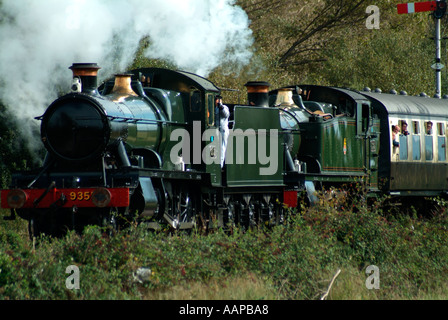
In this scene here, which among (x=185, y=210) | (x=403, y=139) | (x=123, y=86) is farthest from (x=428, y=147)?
(x=123, y=86)

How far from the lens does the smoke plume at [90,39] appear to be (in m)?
13.3

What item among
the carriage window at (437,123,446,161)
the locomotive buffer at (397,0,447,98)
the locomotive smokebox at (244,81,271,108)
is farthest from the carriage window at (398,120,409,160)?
the locomotive buffer at (397,0,447,98)

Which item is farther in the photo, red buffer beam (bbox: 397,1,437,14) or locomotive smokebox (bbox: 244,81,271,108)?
red buffer beam (bbox: 397,1,437,14)

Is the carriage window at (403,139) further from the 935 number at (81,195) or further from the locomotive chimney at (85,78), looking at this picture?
the 935 number at (81,195)

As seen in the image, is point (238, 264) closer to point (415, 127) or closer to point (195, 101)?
point (195, 101)

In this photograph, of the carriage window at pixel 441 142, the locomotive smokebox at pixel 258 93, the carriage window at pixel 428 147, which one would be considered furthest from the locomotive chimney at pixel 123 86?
the carriage window at pixel 441 142

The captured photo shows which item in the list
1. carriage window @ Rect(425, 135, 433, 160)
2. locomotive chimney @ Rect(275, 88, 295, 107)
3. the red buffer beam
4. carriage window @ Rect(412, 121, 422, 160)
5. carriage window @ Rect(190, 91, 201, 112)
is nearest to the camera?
carriage window @ Rect(190, 91, 201, 112)

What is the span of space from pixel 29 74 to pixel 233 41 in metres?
6.11

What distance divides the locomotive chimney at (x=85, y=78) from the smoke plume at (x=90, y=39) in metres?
1.75

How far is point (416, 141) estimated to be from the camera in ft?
58.6

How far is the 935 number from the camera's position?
11.1 metres

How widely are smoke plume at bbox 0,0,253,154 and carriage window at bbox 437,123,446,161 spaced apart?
530 cm

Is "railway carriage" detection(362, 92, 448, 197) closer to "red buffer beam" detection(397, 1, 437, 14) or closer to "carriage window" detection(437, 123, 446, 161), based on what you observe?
"carriage window" detection(437, 123, 446, 161)
